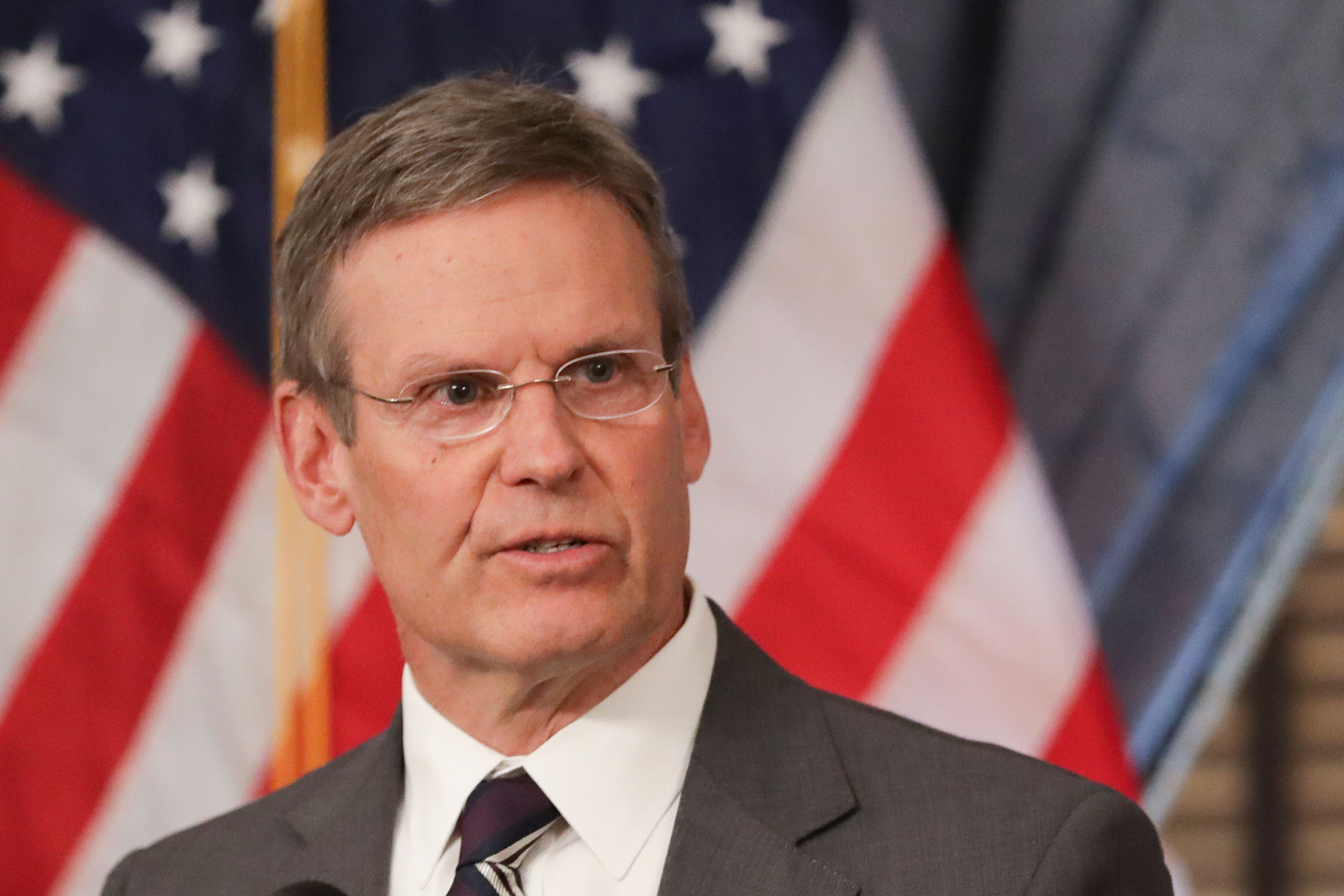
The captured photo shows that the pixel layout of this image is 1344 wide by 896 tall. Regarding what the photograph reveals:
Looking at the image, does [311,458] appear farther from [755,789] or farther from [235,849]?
[755,789]

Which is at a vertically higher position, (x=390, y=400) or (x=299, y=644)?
(x=390, y=400)

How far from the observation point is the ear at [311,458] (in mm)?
1663

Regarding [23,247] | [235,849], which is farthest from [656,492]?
[23,247]

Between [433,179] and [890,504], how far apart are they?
1431 millimetres

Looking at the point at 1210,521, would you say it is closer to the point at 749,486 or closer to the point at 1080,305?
the point at 1080,305

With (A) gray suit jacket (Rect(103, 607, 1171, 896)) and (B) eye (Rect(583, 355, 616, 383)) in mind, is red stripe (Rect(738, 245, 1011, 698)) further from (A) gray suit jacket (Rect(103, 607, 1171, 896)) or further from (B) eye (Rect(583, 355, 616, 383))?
(B) eye (Rect(583, 355, 616, 383))

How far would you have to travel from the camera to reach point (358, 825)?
162 cm

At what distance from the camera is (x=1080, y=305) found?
8.87 feet

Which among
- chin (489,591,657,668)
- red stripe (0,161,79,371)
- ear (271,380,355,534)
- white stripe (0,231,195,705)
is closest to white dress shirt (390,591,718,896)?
chin (489,591,657,668)

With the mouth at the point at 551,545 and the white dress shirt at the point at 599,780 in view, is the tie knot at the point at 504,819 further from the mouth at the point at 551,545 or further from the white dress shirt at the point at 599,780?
the mouth at the point at 551,545

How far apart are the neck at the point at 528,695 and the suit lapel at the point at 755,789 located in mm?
85

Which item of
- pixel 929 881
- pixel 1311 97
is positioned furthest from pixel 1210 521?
pixel 929 881

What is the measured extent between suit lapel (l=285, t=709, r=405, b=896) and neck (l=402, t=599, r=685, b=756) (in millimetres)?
139

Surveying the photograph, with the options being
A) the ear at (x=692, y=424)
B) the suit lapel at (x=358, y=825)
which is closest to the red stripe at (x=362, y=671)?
the suit lapel at (x=358, y=825)
